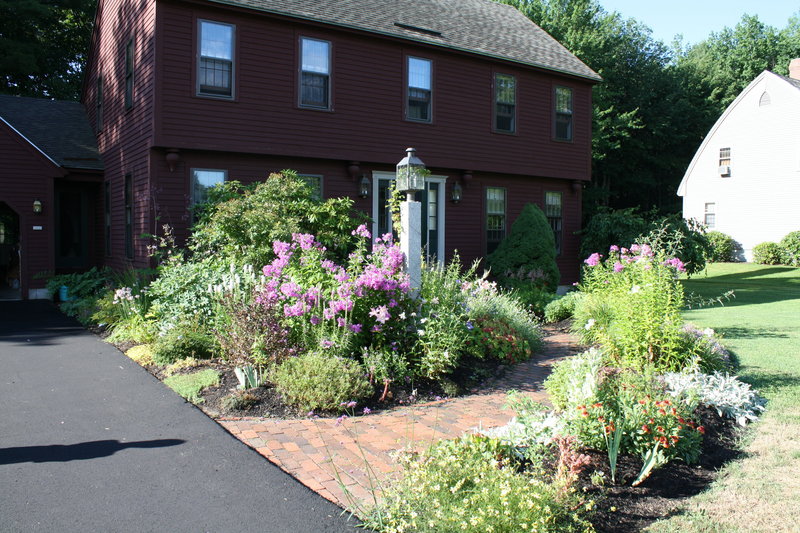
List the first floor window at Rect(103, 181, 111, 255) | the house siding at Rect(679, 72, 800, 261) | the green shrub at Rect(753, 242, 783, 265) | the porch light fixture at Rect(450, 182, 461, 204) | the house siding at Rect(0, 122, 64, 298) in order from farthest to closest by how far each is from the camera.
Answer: the house siding at Rect(679, 72, 800, 261) → the green shrub at Rect(753, 242, 783, 265) → the first floor window at Rect(103, 181, 111, 255) → the porch light fixture at Rect(450, 182, 461, 204) → the house siding at Rect(0, 122, 64, 298)

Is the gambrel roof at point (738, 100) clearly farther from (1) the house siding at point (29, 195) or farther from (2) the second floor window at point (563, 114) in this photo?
(1) the house siding at point (29, 195)

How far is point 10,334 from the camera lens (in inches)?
370

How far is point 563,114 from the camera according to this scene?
16.4m

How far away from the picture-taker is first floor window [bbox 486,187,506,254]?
1532 centimetres

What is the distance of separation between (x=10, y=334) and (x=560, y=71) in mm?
13589

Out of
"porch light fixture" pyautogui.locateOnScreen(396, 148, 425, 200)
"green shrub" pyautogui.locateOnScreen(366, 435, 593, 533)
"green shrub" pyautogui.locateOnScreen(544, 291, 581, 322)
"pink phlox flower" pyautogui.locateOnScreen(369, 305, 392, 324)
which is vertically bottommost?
"green shrub" pyautogui.locateOnScreen(366, 435, 593, 533)

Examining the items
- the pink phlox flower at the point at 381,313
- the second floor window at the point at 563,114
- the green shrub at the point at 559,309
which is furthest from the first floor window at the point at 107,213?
the second floor window at the point at 563,114

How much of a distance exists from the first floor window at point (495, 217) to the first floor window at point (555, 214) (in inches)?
66.5

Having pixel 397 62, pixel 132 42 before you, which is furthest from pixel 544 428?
pixel 132 42

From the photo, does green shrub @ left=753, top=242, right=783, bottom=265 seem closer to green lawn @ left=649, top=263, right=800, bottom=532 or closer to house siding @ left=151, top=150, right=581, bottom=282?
house siding @ left=151, top=150, right=581, bottom=282

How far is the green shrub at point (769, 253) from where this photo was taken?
84.6ft

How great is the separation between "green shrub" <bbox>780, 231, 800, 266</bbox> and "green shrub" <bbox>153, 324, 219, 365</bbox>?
25790 mm

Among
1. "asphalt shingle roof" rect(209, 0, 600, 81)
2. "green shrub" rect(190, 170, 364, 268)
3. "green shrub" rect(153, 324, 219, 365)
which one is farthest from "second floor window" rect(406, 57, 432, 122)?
"green shrub" rect(153, 324, 219, 365)

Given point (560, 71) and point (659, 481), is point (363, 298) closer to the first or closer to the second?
point (659, 481)
